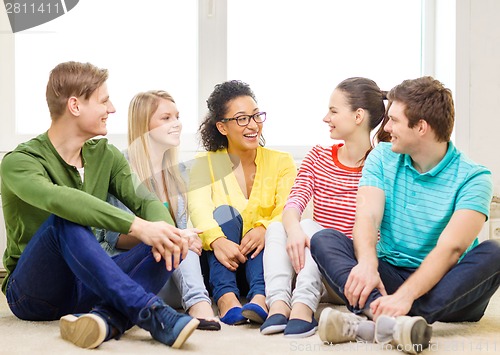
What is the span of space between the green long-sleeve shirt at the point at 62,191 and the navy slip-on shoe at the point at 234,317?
31 cm

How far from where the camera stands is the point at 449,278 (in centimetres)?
167

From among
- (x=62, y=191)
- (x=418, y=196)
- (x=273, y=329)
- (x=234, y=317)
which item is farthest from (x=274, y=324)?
(x=62, y=191)

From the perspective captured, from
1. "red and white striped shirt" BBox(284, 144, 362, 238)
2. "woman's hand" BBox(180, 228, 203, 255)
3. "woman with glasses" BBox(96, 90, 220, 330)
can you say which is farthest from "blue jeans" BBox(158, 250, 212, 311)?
"red and white striped shirt" BBox(284, 144, 362, 238)

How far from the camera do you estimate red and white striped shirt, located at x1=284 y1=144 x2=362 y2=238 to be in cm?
214

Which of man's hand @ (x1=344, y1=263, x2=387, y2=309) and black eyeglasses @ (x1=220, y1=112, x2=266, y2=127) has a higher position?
black eyeglasses @ (x1=220, y1=112, x2=266, y2=127)

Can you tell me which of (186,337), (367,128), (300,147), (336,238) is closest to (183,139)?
(300,147)

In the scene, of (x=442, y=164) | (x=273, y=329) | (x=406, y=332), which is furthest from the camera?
(x=442, y=164)

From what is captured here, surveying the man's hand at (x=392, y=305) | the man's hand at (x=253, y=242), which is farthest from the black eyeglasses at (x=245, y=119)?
the man's hand at (x=392, y=305)

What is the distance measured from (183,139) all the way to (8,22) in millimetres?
880

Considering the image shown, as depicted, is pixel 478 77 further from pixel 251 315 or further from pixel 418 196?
pixel 251 315

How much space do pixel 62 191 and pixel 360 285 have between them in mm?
758

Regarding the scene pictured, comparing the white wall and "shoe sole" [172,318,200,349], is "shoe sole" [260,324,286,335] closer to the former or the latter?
"shoe sole" [172,318,200,349]

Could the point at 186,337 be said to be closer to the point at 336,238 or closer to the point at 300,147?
the point at 336,238

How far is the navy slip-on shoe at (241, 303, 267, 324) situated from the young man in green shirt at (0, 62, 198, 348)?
23 centimetres
